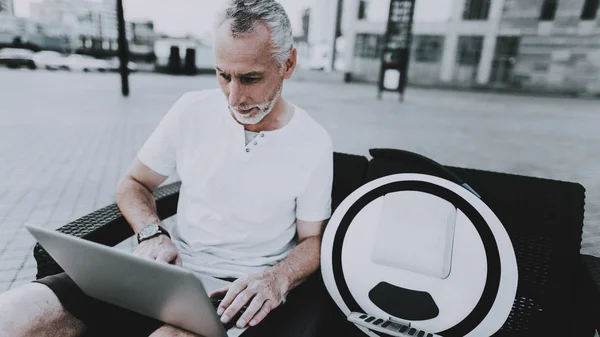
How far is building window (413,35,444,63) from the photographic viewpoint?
23906 mm

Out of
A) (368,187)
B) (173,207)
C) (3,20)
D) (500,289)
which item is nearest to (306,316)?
(368,187)

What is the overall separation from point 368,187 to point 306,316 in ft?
1.42

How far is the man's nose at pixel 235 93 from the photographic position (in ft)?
4.34

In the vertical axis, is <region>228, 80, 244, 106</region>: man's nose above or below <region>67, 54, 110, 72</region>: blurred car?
above

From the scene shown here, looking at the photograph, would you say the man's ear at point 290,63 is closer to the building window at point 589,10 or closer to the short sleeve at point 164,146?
the short sleeve at point 164,146

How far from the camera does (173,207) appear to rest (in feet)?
5.55

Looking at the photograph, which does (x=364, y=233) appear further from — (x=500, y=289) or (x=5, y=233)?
(x=5, y=233)

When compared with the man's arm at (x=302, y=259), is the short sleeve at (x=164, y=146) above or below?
above

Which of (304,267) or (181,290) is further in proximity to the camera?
(304,267)

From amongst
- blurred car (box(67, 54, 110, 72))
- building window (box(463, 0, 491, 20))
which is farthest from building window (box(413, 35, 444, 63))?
blurred car (box(67, 54, 110, 72))

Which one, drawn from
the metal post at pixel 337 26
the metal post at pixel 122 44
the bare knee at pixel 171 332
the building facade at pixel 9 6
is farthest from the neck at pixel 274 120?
the metal post at pixel 337 26

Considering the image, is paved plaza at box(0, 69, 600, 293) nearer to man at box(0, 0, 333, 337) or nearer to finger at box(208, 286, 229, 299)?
man at box(0, 0, 333, 337)

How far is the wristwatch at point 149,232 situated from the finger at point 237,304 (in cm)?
42

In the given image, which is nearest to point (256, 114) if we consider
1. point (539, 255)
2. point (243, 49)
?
point (243, 49)
